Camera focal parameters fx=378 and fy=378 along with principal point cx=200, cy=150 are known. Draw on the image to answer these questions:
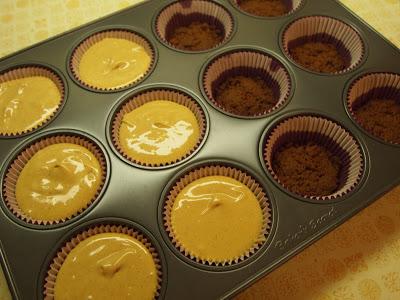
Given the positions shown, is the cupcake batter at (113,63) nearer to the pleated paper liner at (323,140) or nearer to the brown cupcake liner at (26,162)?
the brown cupcake liner at (26,162)

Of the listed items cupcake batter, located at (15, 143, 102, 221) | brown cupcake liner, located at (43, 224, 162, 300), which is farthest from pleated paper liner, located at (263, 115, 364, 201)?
cupcake batter, located at (15, 143, 102, 221)

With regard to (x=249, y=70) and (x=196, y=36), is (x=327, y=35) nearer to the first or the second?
(x=249, y=70)

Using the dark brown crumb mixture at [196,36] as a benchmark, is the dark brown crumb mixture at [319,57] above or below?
above

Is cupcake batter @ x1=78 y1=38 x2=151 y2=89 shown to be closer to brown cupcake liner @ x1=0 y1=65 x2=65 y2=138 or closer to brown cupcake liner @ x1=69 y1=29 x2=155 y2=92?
brown cupcake liner @ x1=69 y1=29 x2=155 y2=92

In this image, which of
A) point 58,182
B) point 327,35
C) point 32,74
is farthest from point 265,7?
point 58,182

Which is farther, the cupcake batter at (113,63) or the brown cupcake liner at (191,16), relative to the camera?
the brown cupcake liner at (191,16)

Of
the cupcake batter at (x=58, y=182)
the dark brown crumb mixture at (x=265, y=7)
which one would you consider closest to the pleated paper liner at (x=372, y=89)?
the dark brown crumb mixture at (x=265, y=7)

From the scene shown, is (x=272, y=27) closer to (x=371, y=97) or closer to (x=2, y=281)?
(x=371, y=97)
